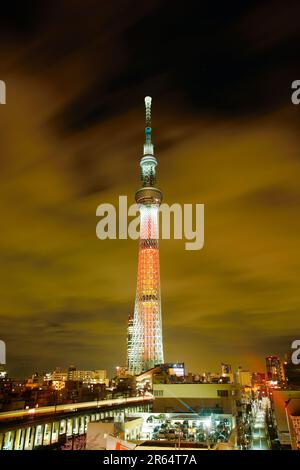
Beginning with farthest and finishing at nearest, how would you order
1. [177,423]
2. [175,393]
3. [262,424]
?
[262,424] → [175,393] → [177,423]

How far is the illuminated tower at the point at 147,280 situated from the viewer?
207 ft

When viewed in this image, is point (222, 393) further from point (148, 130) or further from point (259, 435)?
point (148, 130)

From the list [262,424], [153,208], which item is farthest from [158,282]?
[262,424]

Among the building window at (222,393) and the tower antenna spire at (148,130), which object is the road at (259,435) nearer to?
the building window at (222,393)

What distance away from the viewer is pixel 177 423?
2625cm

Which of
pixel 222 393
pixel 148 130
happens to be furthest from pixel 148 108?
pixel 222 393

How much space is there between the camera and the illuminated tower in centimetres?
6316

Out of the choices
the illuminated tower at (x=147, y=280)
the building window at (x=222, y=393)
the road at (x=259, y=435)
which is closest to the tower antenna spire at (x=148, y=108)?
the illuminated tower at (x=147, y=280)

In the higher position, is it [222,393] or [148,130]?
[148,130]

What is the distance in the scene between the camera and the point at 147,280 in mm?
65812

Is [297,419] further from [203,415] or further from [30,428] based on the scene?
[30,428]

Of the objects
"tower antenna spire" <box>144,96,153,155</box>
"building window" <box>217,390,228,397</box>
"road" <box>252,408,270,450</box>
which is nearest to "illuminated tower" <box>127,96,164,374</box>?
"tower antenna spire" <box>144,96,153,155</box>

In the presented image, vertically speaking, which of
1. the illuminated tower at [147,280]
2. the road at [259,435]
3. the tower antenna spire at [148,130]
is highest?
the tower antenna spire at [148,130]
